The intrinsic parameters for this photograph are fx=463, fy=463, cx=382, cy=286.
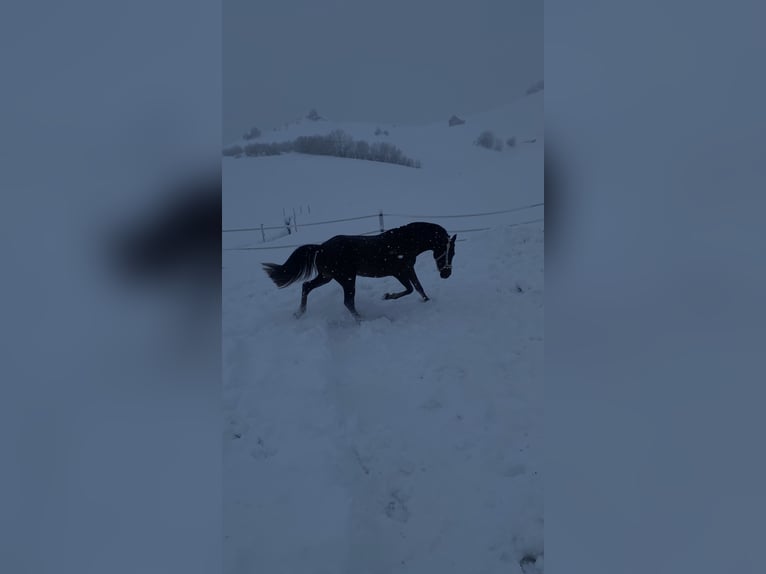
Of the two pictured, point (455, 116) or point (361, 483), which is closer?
point (361, 483)

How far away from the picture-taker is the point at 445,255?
→ 6.25 feet

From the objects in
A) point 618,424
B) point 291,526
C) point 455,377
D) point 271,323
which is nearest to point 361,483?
point 291,526

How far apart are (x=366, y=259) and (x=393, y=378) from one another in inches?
19.1

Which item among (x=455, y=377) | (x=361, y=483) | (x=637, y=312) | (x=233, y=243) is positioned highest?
(x=233, y=243)

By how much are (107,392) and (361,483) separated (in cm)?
94

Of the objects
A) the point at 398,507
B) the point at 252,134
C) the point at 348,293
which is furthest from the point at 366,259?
the point at 398,507

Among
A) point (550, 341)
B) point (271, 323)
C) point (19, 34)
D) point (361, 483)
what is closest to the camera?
point (19, 34)

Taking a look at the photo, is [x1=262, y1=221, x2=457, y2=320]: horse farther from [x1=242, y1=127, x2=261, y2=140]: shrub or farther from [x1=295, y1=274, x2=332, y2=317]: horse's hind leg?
[x1=242, y1=127, x2=261, y2=140]: shrub

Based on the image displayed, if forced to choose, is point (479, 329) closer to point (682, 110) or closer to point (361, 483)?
point (361, 483)

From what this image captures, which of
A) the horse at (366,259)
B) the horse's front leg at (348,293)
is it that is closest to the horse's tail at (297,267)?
the horse at (366,259)

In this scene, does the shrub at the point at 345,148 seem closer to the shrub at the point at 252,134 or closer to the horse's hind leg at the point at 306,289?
the shrub at the point at 252,134

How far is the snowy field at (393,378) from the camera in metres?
1.66

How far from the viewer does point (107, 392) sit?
5.16ft

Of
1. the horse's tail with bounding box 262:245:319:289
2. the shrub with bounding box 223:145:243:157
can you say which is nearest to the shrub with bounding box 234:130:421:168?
the shrub with bounding box 223:145:243:157
